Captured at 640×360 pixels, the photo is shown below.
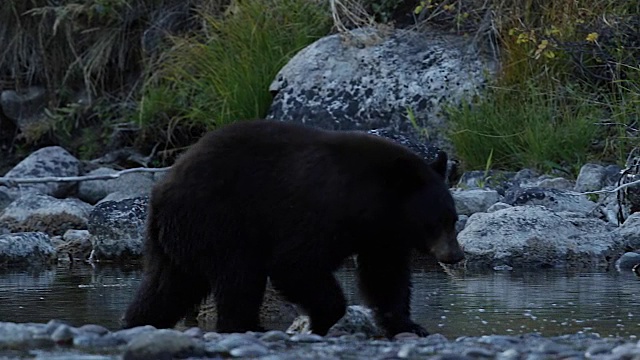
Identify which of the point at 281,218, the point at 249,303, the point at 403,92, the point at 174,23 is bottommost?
the point at 249,303

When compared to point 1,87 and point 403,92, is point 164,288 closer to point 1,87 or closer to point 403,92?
point 403,92

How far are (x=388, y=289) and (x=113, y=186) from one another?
21.6 feet

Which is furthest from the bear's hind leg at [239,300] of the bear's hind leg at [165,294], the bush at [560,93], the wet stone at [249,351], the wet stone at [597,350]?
the bush at [560,93]

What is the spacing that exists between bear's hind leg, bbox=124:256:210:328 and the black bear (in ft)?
0.18

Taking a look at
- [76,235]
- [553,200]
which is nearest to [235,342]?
[553,200]

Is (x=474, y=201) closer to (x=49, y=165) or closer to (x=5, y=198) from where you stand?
(x=5, y=198)

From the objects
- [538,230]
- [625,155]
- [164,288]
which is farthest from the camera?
[625,155]

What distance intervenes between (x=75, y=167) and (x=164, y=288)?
293 inches

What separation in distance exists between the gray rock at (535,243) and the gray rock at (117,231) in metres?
2.21

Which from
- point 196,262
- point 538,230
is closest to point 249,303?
point 196,262

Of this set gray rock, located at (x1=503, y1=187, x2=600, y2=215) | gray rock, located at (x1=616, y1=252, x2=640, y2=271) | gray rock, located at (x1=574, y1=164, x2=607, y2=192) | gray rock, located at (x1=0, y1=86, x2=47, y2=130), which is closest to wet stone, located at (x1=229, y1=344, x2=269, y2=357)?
gray rock, located at (x1=616, y1=252, x2=640, y2=271)

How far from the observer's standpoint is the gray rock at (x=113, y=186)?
1126 cm

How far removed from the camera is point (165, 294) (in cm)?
515

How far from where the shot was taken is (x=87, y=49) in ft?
46.1
